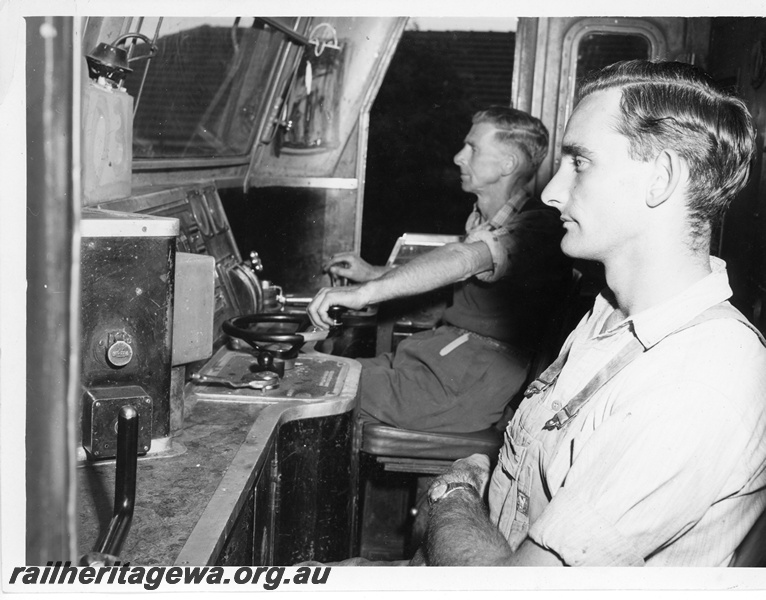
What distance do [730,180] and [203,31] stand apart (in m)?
1.98

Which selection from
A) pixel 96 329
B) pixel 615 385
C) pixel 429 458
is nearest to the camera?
pixel 615 385

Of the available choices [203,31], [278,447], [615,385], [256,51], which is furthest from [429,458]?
[256,51]

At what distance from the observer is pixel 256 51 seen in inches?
123

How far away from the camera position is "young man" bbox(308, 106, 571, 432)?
2566mm

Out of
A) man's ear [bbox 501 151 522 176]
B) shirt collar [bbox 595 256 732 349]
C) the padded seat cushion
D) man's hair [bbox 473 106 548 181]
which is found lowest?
the padded seat cushion

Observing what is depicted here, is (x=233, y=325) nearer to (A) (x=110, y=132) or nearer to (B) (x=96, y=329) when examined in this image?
(A) (x=110, y=132)

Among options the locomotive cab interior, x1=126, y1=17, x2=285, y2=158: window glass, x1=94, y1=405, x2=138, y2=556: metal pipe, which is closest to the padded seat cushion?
the locomotive cab interior

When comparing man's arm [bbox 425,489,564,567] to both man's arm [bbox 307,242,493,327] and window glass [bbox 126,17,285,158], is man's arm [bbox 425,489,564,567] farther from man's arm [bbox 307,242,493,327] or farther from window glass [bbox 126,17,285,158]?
window glass [bbox 126,17,285,158]

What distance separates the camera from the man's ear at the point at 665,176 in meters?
1.15

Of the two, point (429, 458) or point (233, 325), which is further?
point (429, 458)

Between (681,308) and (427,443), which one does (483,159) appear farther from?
(681,308)

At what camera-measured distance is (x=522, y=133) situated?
2.99 m
